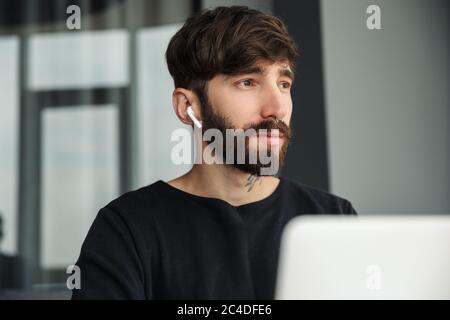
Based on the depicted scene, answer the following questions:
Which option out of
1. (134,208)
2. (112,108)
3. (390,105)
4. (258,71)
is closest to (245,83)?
(258,71)

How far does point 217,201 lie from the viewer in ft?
2.75

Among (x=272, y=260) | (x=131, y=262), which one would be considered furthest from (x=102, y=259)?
(x=272, y=260)

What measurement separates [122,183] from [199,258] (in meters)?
1.51

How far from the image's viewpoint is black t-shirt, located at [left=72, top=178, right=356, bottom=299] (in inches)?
29.7

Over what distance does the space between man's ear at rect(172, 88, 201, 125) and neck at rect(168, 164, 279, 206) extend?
0.11 m

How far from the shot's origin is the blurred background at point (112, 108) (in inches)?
80.9

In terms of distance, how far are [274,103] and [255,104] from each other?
3 centimetres

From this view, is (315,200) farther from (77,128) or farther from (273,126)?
(77,128)

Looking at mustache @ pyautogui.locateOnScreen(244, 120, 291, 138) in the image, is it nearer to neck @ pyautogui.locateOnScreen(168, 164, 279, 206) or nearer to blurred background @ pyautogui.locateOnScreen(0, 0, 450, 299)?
neck @ pyautogui.locateOnScreen(168, 164, 279, 206)

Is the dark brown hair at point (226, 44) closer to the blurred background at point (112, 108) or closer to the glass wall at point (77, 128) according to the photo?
the blurred background at point (112, 108)

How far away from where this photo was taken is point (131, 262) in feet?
2.53

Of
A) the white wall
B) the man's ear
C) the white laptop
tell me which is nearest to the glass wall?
the white wall

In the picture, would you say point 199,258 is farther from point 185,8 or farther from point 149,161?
point 185,8

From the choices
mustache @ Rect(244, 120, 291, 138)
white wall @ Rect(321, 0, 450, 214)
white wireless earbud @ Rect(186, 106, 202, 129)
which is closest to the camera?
mustache @ Rect(244, 120, 291, 138)
